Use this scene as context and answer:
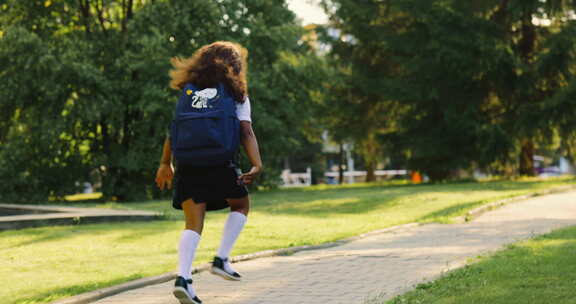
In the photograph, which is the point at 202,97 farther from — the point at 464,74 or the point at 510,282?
the point at 464,74

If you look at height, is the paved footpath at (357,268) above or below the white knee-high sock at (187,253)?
below

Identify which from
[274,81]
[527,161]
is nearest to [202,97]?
[274,81]

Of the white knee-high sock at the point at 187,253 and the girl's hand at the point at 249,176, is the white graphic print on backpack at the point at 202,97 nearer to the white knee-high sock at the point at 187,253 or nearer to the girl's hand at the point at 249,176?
the girl's hand at the point at 249,176

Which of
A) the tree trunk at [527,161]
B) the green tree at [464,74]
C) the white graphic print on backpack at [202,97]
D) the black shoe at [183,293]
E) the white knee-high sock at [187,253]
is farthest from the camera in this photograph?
the tree trunk at [527,161]

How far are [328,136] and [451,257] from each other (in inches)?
1062

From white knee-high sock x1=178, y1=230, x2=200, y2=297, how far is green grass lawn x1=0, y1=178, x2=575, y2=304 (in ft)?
3.59

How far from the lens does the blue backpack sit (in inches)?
231

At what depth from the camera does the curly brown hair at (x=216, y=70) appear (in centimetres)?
608

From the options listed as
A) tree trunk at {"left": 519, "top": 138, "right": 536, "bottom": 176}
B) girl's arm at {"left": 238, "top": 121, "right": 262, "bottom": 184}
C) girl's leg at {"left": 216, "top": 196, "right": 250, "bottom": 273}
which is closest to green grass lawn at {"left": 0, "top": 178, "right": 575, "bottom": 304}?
girl's leg at {"left": 216, "top": 196, "right": 250, "bottom": 273}

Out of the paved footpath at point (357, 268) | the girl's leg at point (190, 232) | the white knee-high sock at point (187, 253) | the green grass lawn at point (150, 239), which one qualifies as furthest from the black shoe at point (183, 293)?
the green grass lawn at point (150, 239)

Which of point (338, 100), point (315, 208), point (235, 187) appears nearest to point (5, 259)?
point (235, 187)

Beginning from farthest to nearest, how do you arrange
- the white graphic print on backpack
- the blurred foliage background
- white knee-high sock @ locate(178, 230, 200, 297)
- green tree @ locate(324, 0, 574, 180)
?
green tree @ locate(324, 0, 574, 180) → the blurred foliage background → the white graphic print on backpack → white knee-high sock @ locate(178, 230, 200, 297)

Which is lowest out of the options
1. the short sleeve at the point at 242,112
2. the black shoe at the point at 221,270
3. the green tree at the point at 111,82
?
the black shoe at the point at 221,270

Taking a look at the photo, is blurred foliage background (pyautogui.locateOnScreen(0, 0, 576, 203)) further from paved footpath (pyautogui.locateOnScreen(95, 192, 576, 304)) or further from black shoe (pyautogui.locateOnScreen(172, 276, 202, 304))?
black shoe (pyautogui.locateOnScreen(172, 276, 202, 304))
